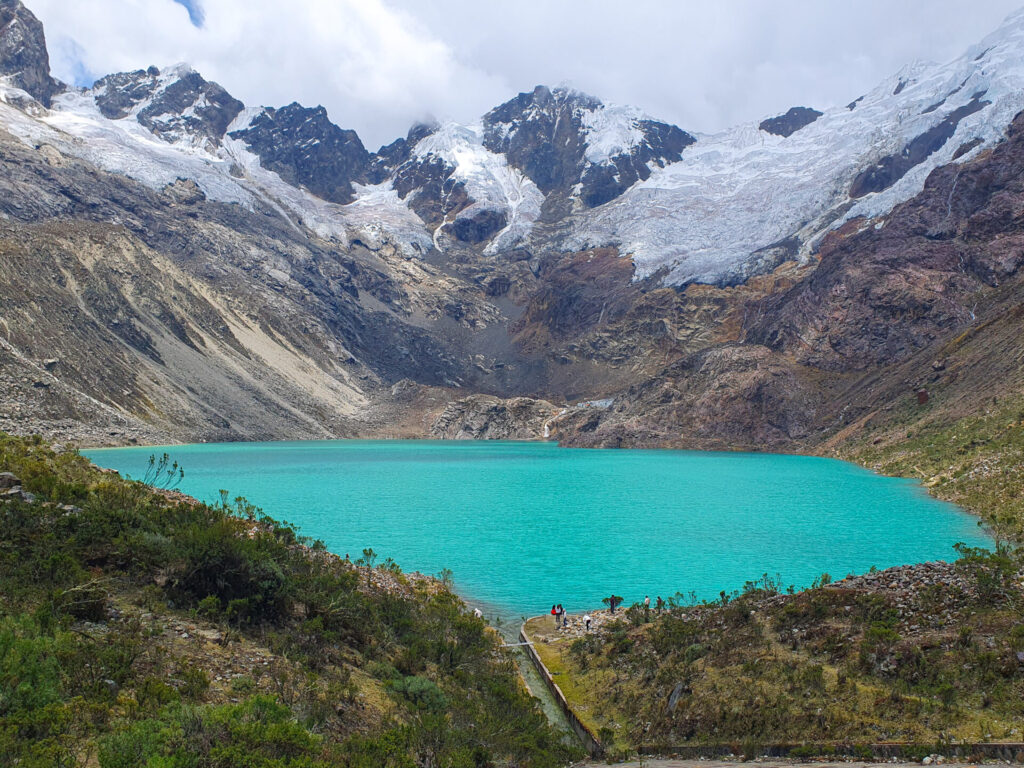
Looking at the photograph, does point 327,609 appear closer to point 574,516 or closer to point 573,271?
point 574,516

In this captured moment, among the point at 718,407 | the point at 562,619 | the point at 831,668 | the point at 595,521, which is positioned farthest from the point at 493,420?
the point at 831,668

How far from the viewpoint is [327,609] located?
13.7 meters

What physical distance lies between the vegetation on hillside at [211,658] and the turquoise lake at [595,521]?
7.61m

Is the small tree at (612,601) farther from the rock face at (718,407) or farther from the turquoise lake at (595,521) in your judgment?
the rock face at (718,407)

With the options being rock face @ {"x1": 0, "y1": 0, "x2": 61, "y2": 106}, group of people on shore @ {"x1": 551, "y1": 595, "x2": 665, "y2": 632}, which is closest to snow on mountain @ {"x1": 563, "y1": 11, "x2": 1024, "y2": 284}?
group of people on shore @ {"x1": 551, "y1": 595, "x2": 665, "y2": 632}

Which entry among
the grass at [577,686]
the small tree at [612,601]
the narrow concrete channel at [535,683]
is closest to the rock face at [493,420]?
the small tree at [612,601]

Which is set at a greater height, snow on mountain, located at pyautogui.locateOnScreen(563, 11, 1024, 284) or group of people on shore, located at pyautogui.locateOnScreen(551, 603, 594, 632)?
snow on mountain, located at pyautogui.locateOnScreen(563, 11, 1024, 284)

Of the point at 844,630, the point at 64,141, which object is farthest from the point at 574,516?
the point at 64,141

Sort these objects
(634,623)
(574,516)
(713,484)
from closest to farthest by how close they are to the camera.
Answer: (634,623)
(574,516)
(713,484)

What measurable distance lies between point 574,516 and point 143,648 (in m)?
30.9

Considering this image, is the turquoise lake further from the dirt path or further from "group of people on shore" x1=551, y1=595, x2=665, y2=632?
the dirt path

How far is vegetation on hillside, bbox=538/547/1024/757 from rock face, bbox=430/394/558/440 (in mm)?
118112

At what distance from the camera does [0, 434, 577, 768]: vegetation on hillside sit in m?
7.58

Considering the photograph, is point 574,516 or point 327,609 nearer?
point 327,609
